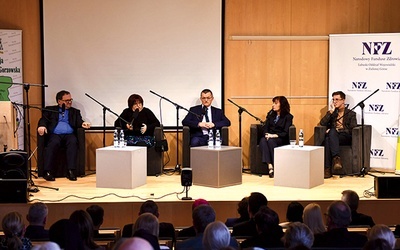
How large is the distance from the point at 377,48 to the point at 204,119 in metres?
2.59

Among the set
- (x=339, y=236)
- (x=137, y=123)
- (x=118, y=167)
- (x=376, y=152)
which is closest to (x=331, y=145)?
(x=376, y=152)

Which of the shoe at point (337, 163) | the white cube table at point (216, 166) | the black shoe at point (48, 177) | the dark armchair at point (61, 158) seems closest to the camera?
the white cube table at point (216, 166)

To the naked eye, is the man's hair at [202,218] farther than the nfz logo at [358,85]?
No

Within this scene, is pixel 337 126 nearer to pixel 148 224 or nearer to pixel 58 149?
pixel 58 149

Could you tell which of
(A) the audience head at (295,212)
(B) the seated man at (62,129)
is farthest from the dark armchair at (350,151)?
(A) the audience head at (295,212)

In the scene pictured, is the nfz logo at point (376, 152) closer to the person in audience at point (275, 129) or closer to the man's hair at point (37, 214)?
the person in audience at point (275, 129)

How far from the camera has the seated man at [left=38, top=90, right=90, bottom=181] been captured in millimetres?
8367

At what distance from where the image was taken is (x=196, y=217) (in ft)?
14.4

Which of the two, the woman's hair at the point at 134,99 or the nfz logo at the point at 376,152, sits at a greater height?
the woman's hair at the point at 134,99

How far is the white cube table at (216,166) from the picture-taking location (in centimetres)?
Result: 769

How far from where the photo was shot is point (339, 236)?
412 cm

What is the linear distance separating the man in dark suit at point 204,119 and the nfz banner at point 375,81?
5.70 feet

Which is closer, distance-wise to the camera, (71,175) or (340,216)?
(340,216)

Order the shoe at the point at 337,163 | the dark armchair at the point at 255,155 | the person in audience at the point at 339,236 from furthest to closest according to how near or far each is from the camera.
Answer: the dark armchair at the point at 255,155 → the shoe at the point at 337,163 → the person in audience at the point at 339,236
